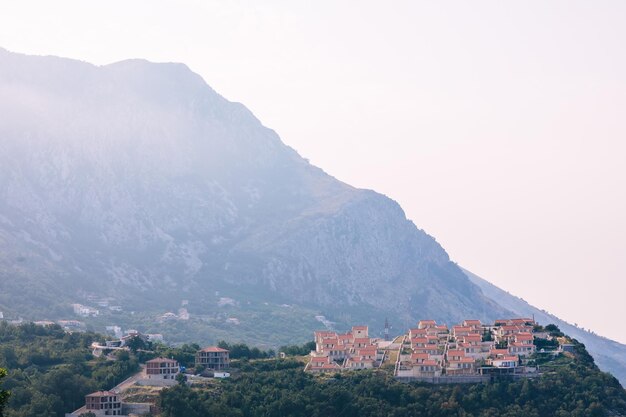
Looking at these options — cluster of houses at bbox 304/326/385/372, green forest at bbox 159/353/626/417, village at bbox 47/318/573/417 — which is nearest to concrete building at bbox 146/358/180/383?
village at bbox 47/318/573/417

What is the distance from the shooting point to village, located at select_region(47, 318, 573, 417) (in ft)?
398

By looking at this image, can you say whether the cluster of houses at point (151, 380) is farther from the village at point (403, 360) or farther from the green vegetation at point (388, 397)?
the green vegetation at point (388, 397)

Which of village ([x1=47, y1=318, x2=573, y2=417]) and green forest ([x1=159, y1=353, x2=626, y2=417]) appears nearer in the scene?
green forest ([x1=159, y1=353, x2=626, y2=417])

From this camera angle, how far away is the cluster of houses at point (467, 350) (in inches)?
4906

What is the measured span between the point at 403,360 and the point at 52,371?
110 ft

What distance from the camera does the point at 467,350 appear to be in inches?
5089

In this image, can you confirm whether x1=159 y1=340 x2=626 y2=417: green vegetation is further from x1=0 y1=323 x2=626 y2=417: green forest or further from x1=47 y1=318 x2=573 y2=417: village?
x1=47 y1=318 x2=573 y2=417: village

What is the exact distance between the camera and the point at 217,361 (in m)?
133

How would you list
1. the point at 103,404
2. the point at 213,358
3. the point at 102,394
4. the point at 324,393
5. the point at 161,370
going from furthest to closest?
1. the point at 213,358
2. the point at 161,370
3. the point at 324,393
4. the point at 102,394
5. the point at 103,404

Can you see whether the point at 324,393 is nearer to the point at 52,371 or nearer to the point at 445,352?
the point at 445,352

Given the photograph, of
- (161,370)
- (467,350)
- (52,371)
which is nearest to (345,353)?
(467,350)

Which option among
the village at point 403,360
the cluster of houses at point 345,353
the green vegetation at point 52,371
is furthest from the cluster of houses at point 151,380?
the cluster of houses at point 345,353

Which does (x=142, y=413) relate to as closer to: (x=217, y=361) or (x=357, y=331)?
(x=217, y=361)

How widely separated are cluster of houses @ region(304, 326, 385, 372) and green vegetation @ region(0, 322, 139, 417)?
18.5 m
